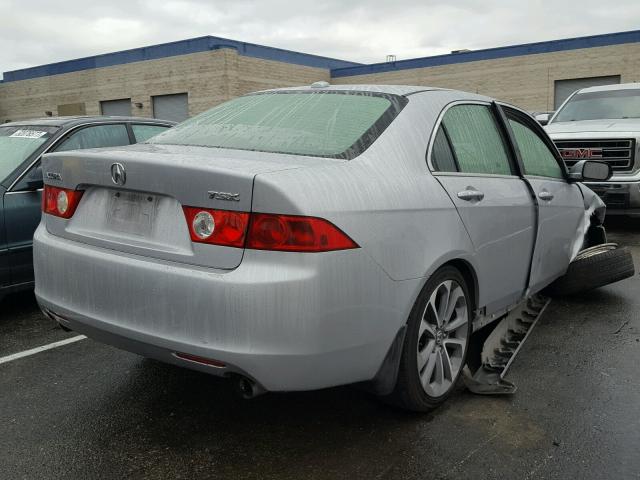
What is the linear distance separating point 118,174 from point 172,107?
28.7 m

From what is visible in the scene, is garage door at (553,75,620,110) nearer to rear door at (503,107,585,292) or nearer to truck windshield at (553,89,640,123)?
truck windshield at (553,89,640,123)

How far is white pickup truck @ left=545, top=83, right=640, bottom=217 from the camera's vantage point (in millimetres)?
8086

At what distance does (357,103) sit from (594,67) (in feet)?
83.2

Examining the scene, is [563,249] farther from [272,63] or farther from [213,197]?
[272,63]

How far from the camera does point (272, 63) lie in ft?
96.9

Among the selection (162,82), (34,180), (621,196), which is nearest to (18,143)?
(34,180)

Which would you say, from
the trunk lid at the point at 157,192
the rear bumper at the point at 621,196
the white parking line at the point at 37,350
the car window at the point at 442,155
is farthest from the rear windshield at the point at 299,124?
the rear bumper at the point at 621,196

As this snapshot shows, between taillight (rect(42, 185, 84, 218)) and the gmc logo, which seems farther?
the gmc logo

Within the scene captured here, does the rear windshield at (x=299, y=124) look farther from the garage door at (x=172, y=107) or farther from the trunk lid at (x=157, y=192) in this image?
the garage door at (x=172, y=107)

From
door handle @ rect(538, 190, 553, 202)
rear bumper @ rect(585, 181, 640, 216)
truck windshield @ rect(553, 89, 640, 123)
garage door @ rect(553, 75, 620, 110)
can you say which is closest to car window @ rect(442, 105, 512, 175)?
door handle @ rect(538, 190, 553, 202)

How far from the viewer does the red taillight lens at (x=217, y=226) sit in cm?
242

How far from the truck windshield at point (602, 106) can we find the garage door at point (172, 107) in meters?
21.8

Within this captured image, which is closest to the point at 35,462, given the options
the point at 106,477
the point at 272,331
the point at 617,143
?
the point at 106,477

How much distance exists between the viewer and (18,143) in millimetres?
5309
